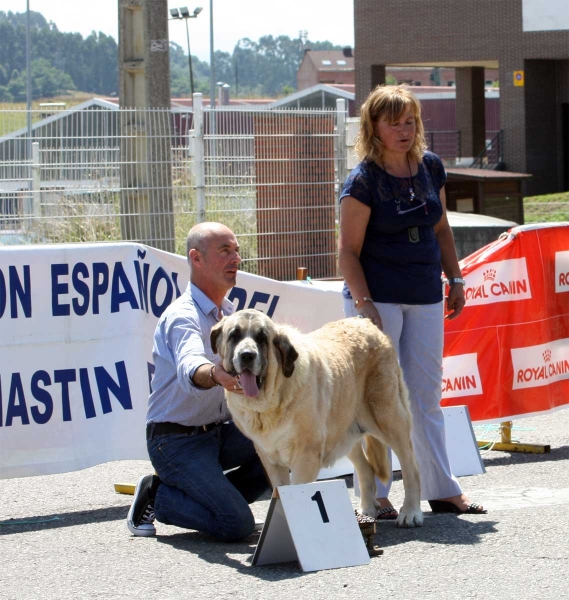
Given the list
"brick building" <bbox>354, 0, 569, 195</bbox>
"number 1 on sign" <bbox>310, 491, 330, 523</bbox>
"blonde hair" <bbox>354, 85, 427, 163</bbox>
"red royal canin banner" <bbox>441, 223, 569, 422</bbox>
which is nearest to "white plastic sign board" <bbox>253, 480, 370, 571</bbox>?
"number 1 on sign" <bbox>310, 491, 330, 523</bbox>

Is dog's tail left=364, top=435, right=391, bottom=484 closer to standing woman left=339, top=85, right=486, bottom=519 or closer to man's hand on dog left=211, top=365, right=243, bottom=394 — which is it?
standing woman left=339, top=85, right=486, bottom=519

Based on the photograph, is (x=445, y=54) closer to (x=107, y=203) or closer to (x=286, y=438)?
(x=107, y=203)

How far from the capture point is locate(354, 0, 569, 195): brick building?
3969 centimetres

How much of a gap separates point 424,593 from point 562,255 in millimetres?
4307

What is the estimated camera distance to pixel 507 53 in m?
40.2

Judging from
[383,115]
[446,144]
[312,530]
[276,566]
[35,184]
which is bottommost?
[276,566]

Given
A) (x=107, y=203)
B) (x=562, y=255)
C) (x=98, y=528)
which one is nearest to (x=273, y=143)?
(x=107, y=203)

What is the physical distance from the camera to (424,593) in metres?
4.69

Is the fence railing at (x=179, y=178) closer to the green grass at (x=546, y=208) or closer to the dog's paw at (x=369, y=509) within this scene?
the dog's paw at (x=369, y=509)

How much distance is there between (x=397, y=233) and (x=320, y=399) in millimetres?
1089

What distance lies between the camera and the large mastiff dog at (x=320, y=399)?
16.8 ft

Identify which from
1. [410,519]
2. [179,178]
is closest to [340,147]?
[179,178]

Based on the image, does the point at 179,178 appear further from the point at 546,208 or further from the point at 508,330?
the point at 546,208

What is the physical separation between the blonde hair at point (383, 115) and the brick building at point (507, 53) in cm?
3486
